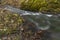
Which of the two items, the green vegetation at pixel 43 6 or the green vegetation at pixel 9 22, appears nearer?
the green vegetation at pixel 9 22

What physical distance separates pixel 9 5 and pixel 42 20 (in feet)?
6.74

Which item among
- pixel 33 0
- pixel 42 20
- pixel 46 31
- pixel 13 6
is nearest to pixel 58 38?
pixel 46 31

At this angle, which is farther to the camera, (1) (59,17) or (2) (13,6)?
(2) (13,6)

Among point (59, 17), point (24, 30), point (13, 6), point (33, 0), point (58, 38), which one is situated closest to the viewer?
point (58, 38)

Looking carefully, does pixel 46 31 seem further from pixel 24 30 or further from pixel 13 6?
pixel 13 6

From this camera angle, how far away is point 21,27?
19.2 ft

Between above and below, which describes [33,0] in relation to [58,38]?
above

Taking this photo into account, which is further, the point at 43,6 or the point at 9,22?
the point at 43,6

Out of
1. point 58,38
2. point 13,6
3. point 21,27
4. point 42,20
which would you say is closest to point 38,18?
point 42,20

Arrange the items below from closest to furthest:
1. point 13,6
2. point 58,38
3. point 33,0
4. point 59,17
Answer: point 58,38 → point 59,17 → point 33,0 → point 13,6

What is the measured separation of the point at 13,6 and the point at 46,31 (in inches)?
90.4

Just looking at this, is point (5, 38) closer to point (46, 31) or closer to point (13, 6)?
point (46, 31)

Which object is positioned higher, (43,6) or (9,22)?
(43,6)

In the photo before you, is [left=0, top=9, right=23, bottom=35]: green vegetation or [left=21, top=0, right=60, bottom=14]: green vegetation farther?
[left=21, top=0, right=60, bottom=14]: green vegetation
